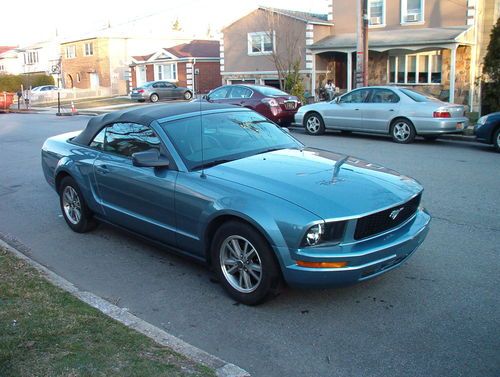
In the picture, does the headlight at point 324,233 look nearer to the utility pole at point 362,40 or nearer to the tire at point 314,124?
the tire at point 314,124

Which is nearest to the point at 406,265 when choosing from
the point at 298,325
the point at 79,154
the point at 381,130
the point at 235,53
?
the point at 298,325

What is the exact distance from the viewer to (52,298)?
4480 millimetres

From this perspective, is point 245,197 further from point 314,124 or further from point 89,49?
point 89,49

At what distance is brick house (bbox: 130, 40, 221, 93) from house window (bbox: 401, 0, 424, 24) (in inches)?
742

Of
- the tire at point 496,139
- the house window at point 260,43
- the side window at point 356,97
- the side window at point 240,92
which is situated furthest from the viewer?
the house window at point 260,43

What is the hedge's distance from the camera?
55938mm

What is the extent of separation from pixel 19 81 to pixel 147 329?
58.8 meters

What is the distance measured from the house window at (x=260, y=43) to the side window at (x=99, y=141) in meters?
27.7

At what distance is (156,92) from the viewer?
39.1m

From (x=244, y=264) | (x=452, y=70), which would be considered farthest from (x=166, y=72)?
(x=244, y=264)

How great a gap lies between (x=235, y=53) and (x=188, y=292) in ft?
105

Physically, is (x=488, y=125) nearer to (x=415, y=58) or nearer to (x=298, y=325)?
(x=298, y=325)

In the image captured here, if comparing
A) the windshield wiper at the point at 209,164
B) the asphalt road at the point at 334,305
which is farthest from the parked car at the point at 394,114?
the windshield wiper at the point at 209,164

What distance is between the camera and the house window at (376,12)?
28.6 meters
